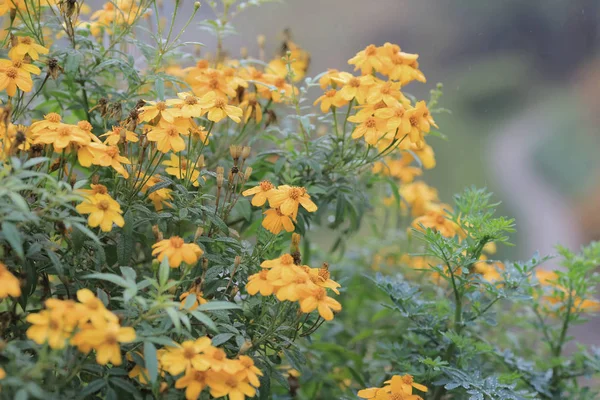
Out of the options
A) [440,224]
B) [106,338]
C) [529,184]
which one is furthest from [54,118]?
[529,184]

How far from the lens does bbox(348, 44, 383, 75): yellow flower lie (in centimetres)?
131

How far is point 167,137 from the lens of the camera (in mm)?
1052

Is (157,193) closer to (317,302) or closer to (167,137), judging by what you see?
(167,137)

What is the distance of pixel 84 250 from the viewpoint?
1079mm

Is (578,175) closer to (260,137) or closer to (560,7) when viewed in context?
(560,7)

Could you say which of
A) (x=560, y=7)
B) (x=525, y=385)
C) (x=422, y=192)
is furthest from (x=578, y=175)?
(x=525, y=385)

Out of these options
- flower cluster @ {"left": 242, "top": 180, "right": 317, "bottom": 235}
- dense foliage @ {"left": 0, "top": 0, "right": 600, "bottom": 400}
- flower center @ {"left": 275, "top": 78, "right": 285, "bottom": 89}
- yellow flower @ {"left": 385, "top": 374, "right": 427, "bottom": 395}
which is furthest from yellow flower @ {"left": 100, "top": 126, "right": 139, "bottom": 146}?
yellow flower @ {"left": 385, "top": 374, "right": 427, "bottom": 395}

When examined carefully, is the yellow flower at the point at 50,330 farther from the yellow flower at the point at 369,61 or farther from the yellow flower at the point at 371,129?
the yellow flower at the point at 369,61

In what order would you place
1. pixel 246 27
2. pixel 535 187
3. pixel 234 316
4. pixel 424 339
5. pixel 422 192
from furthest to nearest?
pixel 535 187, pixel 246 27, pixel 422 192, pixel 424 339, pixel 234 316

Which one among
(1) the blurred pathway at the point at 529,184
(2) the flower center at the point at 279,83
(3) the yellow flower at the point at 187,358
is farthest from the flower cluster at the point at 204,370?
(1) the blurred pathway at the point at 529,184

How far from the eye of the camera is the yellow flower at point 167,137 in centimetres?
104

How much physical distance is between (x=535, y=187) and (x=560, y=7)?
3.49ft

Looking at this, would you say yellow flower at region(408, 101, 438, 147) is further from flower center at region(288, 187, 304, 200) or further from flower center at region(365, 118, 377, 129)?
flower center at region(288, 187, 304, 200)

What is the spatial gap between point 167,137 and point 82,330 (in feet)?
1.18
